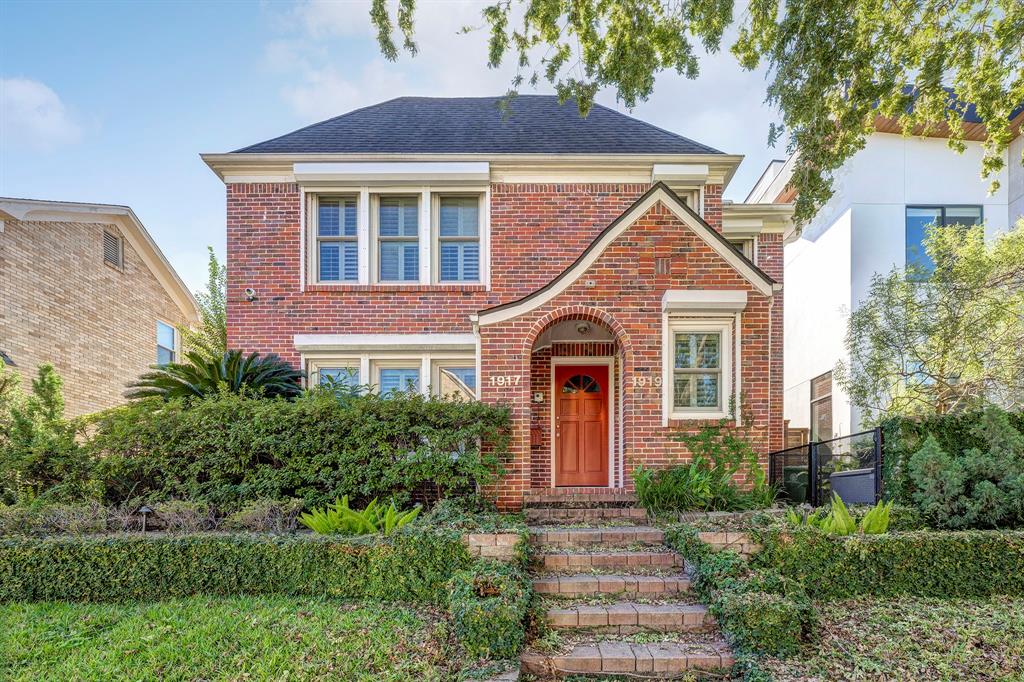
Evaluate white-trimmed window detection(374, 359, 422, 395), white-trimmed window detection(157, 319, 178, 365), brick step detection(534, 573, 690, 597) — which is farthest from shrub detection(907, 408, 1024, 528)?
white-trimmed window detection(157, 319, 178, 365)

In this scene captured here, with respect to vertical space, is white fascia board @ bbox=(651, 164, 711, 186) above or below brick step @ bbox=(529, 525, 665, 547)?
above

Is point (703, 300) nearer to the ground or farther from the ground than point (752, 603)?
farther from the ground

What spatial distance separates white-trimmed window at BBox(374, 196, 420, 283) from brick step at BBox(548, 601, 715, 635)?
6592mm

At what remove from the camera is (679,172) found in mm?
10047

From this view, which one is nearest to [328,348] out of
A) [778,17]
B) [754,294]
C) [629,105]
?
[629,105]

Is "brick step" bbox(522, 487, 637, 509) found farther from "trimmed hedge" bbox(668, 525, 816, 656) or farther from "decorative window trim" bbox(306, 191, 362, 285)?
"decorative window trim" bbox(306, 191, 362, 285)

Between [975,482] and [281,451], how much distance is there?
26.0 ft

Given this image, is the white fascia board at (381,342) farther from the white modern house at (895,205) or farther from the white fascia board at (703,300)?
the white modern house at (895,205)

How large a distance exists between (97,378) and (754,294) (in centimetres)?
1392

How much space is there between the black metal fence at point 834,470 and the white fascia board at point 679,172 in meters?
4.86

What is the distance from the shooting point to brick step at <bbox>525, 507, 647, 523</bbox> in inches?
283

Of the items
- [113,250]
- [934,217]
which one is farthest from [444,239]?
→ [934,217]

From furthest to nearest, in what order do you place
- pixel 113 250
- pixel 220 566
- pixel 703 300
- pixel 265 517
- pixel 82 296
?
pixel 113 250 → pixel 82 296 → pixel 703 300 → pixel 265 517 → pixel 220 566

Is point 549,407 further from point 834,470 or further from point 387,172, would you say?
point 387,172
